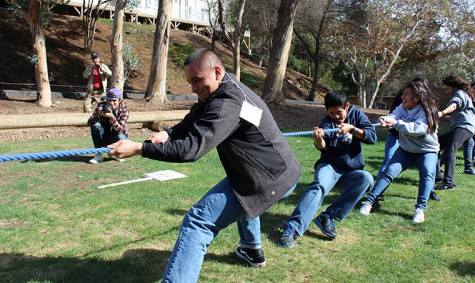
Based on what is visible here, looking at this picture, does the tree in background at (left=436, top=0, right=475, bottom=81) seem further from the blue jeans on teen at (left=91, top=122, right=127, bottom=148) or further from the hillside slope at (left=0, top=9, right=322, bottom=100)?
the blue jeans on teen at (left=91, top=122, right=127, bottom=148)

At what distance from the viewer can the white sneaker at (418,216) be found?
482cm

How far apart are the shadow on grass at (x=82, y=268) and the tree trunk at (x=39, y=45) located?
39.9 ft

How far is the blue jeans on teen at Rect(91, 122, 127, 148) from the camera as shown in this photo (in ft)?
26.2

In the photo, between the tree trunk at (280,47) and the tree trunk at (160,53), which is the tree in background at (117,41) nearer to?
the tree trunk at (160,53)

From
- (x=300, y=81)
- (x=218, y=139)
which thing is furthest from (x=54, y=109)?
(x=300, y=81)

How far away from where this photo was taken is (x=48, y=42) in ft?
81.9

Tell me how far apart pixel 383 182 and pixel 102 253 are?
3294mm

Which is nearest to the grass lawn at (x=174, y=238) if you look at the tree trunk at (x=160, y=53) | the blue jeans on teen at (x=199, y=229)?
the blue jeans on teen at (x=199, y=229)

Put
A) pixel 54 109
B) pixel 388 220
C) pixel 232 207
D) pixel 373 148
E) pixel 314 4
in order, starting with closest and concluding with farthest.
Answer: pixel 232 207 → pixel 388 220 → pixel 373 148 → pixel 54 109 → pixel 314 4

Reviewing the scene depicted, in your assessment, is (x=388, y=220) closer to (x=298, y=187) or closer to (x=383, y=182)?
(x=383, y=182)

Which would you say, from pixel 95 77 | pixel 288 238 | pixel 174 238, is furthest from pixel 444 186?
pixel 95 77

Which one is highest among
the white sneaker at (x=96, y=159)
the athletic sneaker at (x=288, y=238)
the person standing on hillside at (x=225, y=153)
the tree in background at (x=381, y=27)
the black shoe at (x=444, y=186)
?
the tree in background at (x=381, y=27)

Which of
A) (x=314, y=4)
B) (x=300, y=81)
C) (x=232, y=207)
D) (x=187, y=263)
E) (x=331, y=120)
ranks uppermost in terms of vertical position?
(x=314, y=4)

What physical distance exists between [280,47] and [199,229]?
14043 mm
